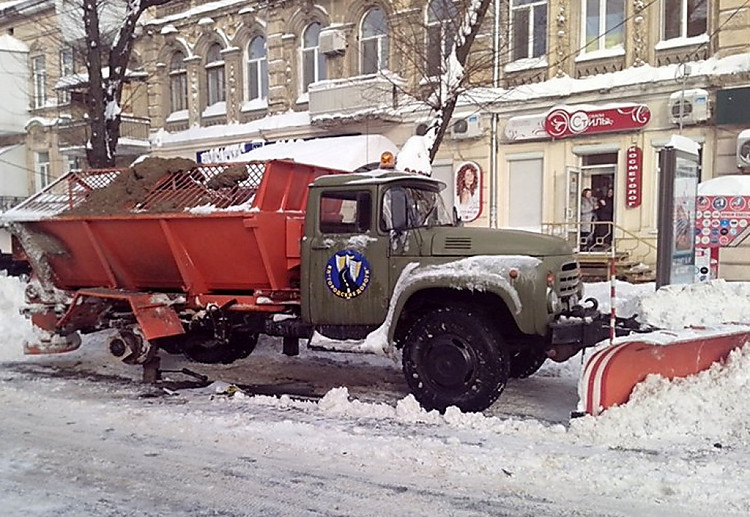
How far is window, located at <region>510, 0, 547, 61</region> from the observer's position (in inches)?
692

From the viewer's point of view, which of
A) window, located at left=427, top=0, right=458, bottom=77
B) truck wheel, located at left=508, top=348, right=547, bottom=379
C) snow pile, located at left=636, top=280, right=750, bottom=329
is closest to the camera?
truck wheel, located at left=508, top=348, right=547, bottom=379

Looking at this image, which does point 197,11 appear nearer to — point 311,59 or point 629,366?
point 311,59

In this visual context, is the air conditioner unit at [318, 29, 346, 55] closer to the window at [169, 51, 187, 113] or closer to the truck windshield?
the window at [169, 51, 187, 113]

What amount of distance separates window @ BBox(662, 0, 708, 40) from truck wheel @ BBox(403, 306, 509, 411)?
39.7 feet

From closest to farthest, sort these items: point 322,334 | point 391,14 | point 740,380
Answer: point 740,380 → point 322,334 → point 391,14

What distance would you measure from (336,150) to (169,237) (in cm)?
1056

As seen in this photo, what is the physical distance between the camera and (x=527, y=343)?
6.72 m

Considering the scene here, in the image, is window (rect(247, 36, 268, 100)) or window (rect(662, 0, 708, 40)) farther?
window (rect(247, 36, 268, 100))

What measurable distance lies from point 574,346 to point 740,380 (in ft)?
4.54

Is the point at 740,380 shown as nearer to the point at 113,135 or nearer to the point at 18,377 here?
the point at 18,377

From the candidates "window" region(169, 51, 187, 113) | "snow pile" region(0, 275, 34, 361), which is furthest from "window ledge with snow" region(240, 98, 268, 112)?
"snow pile" region(0, 275, 34, 361)

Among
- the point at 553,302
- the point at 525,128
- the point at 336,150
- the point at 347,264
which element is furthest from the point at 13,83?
the point at 553,302

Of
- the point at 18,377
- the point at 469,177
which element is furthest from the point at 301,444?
the point at 469,177

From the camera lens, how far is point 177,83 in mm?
25562
